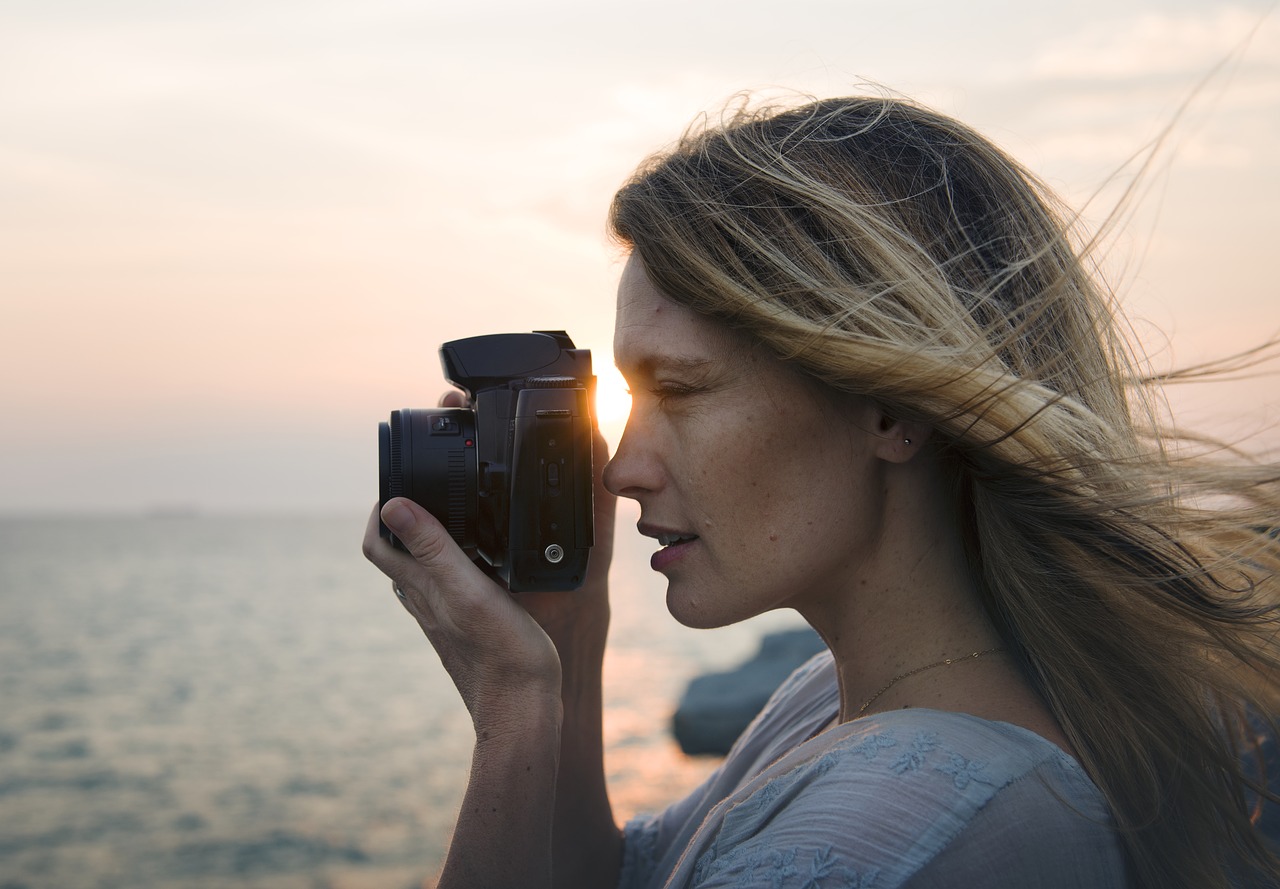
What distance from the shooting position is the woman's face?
158 cm

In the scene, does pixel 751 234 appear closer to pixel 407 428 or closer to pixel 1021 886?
pixel 407 428

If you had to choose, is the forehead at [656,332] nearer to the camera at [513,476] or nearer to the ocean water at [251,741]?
the camera at [513,476]

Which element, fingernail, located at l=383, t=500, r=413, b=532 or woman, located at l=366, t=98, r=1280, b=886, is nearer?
woman, located at l=366, t=98, r=1280, b=886

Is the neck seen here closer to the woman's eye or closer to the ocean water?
the woman's eye

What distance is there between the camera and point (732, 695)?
9.07 meters

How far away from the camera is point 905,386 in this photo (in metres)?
1.46

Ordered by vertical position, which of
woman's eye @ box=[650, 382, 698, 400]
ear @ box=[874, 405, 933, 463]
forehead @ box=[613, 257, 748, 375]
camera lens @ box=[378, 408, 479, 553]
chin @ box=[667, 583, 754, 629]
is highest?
forehead @ box=[613, 257, 748, 375]

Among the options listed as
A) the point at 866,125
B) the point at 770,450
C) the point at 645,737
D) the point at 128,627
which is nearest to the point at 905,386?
the point at 770,450

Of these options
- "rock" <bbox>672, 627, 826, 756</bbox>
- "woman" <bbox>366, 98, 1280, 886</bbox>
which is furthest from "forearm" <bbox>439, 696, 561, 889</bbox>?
"rock" <bbox>672, 627, 826, 756</bbox>

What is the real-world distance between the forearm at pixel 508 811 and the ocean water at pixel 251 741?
26cm

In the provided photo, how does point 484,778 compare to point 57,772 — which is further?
point 57,772

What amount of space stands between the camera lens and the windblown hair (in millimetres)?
561

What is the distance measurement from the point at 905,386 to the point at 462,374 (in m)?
0.94

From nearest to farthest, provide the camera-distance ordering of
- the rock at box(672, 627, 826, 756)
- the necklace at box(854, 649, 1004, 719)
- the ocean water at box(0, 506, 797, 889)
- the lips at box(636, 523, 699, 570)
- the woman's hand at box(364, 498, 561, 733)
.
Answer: the necklace at box(854, 649, 1004, 719)
the lips at box(636, 523, 699, 570)
the woman's hand at box(364, 498, 561, 733)
the rock at box(672, 627, 826, 756)
the ocean water at box(0, 506, 797, 889)
